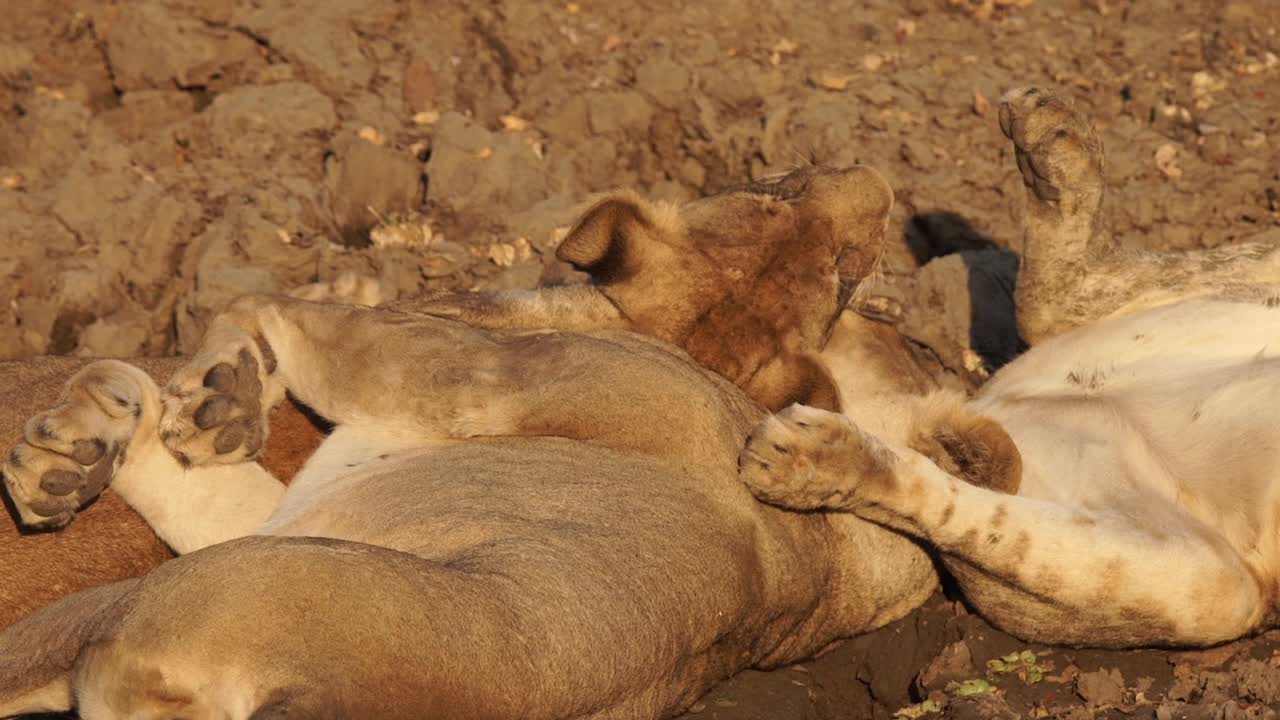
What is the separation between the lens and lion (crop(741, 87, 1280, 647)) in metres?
4.13

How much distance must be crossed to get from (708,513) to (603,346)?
0.55 metres

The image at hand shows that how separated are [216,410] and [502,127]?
362 cm

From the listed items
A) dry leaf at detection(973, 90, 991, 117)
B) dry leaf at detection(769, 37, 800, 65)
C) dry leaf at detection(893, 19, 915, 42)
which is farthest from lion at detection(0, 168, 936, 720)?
dry leaf at detection(893, 19, 915, 42)

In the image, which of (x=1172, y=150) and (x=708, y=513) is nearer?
(x=708, y=513)

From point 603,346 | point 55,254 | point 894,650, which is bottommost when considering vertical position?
point 55,254

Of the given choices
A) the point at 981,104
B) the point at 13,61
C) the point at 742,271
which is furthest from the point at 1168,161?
the point at 13,61

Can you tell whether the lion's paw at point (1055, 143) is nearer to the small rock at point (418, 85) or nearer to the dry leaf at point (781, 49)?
the dry leaf at point (781, 49)

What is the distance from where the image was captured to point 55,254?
642 cm

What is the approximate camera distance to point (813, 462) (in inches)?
155

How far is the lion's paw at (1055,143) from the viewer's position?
5.17 meters

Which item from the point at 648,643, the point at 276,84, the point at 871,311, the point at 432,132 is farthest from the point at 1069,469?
the point at 276,84

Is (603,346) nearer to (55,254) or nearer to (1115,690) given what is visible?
(1115,690)

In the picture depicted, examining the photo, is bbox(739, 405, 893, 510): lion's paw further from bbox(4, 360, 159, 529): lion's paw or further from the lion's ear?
bbox(4, 360, 159, 529): lion's paw

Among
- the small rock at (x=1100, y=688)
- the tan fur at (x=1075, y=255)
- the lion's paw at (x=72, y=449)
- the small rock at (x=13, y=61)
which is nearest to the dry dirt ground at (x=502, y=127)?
the small rock at (x=13, y=61)
